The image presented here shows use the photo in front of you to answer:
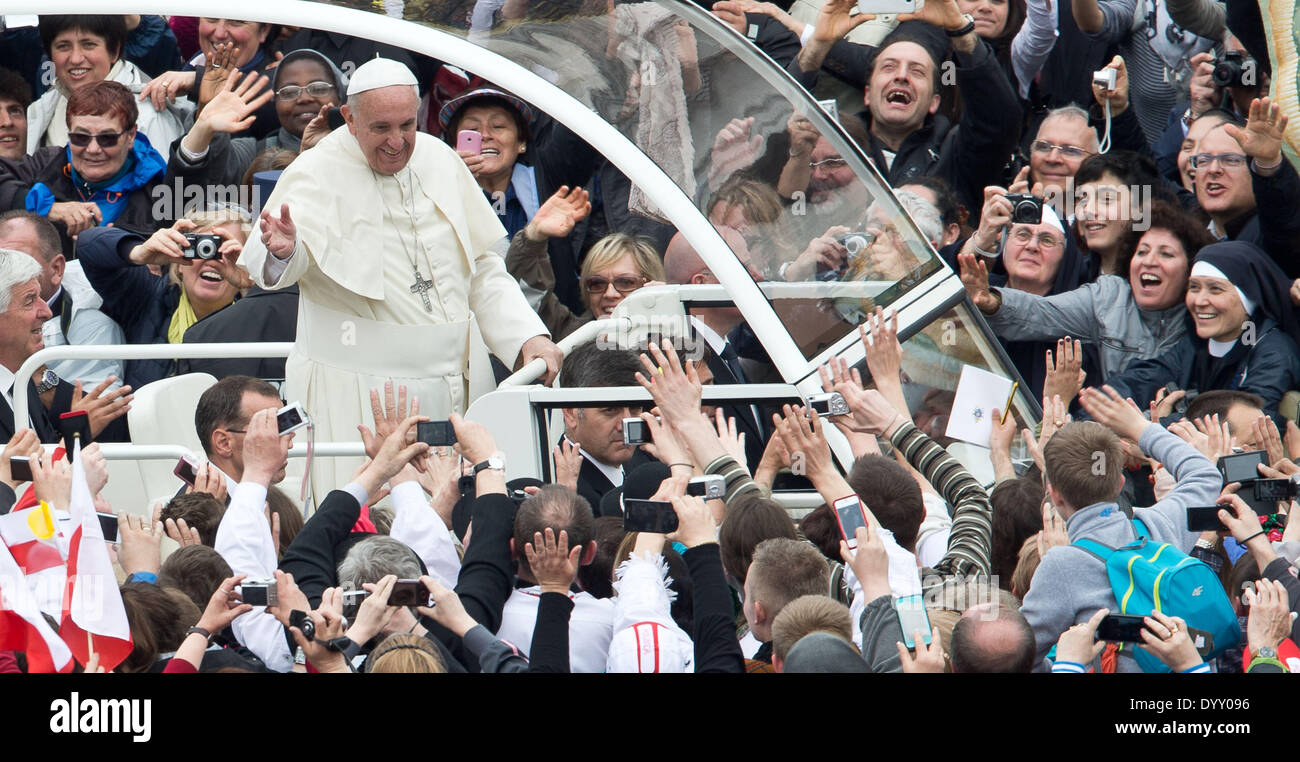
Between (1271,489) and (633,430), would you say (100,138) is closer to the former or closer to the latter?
(633,430)

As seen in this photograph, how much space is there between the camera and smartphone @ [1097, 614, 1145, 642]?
4.29 m

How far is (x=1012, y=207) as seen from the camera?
23.4ft

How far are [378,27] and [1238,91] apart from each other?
Answer: 402cm

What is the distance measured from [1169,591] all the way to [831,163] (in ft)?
6.79

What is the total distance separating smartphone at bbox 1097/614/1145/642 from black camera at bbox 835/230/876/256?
1.92 m

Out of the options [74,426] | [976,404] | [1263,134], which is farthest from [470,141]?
[1263,134]

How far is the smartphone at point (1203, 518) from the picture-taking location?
490 cm

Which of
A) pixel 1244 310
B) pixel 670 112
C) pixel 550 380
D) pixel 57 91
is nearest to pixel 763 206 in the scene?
pixel 670 112

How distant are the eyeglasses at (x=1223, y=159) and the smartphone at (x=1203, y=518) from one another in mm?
A: 2899

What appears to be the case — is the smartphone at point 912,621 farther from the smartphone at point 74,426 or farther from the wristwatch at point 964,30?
the wristwatch at point 964,30

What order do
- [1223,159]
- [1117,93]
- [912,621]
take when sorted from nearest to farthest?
[912,621] < [1223,159] < [1117,93]

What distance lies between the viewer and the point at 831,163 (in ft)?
19.9

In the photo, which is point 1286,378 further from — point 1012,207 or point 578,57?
point 578,57

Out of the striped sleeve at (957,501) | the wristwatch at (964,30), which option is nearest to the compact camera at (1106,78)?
the wristwatch at (964,30)
